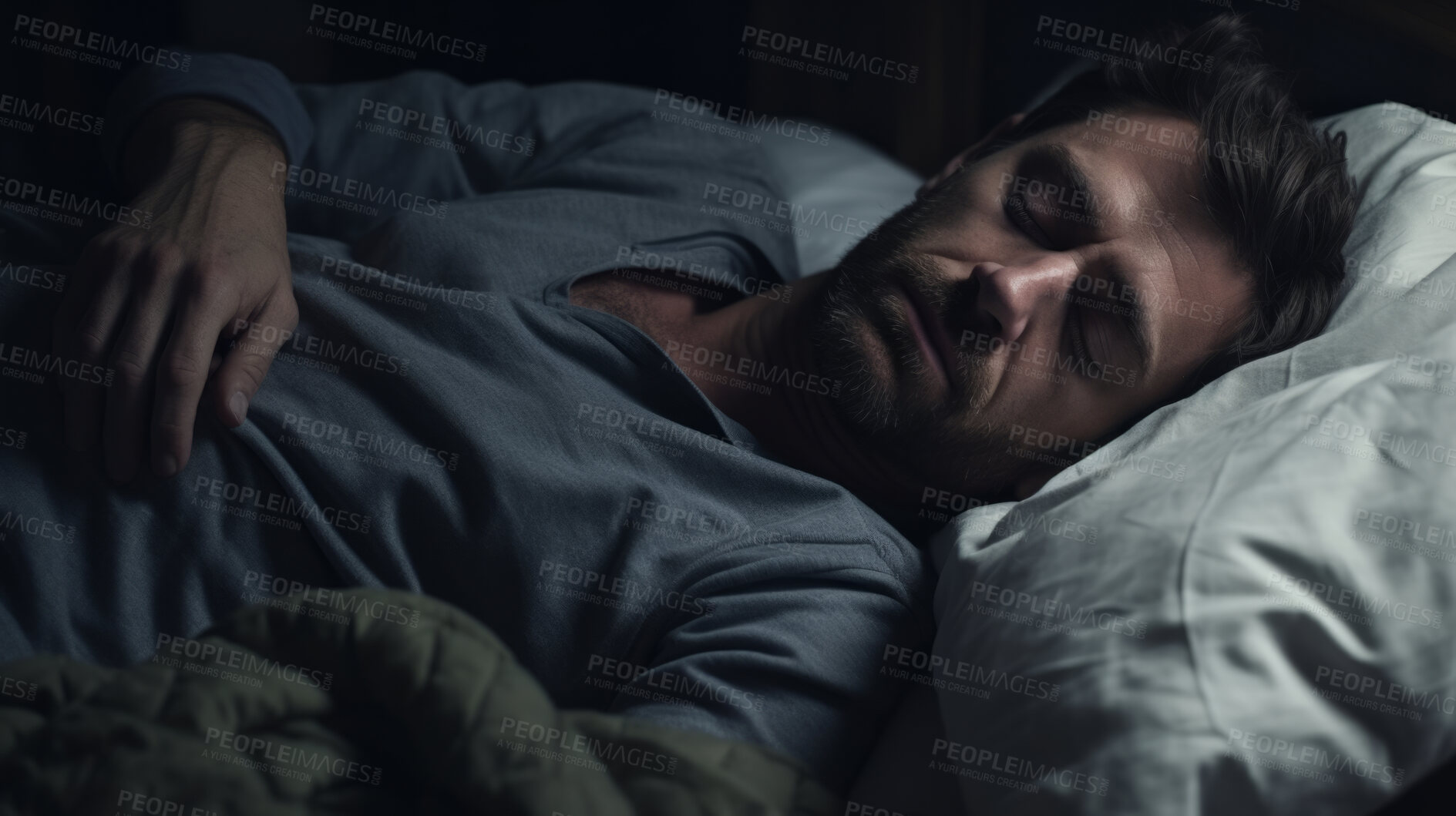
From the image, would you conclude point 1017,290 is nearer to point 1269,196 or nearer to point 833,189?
point 1269,196

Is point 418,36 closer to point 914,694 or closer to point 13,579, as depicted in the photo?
point 13,579

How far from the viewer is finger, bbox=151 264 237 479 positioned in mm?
728

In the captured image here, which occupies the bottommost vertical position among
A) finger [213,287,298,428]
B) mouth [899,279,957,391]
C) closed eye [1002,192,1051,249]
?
finger [213,287,298,428]

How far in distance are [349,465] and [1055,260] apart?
0.66m

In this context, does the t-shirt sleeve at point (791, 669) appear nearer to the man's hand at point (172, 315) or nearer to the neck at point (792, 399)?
the neck at point (792, 399)

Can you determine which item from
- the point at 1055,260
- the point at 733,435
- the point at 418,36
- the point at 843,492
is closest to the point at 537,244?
the point at 733,435

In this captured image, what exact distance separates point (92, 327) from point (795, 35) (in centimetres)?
111

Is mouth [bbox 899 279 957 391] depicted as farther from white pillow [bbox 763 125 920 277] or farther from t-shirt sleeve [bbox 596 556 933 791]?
white pillow [bbox 763 125 920 277]

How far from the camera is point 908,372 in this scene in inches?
34.6

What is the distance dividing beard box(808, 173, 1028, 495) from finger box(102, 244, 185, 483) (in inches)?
23.7

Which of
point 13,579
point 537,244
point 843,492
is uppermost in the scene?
point 537,244

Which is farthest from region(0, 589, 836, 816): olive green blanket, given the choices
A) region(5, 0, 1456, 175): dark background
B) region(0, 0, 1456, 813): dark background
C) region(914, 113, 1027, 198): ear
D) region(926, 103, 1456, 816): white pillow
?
region(5, 0, 1456, 175): dark background

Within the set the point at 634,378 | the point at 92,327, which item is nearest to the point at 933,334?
the point at 634,378

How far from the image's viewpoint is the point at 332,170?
1.16m
